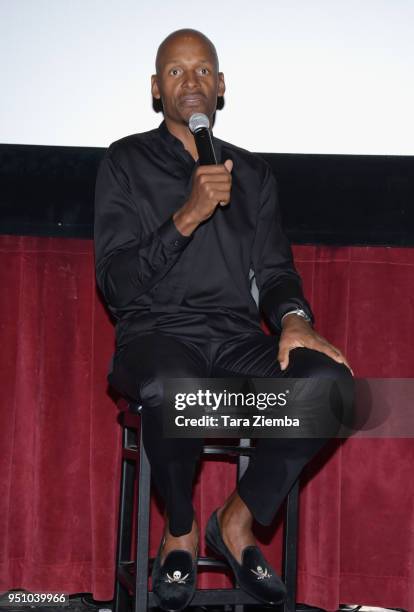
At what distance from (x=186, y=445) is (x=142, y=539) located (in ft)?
0.82

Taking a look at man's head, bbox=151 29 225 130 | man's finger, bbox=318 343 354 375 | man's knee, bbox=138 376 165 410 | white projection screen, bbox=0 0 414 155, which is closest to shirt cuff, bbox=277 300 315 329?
man's finger, bbox=318 343 354 375

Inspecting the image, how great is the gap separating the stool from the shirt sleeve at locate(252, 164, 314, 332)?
34 cm

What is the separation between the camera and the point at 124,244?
6.17ft

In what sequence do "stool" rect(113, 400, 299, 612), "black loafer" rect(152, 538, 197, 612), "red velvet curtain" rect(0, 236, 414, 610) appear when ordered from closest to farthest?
"black loafer" rect(152, 538, 197, 612) < "stool" rect(113, 400, 299, 612) < "red velvet curtain" rect(0, 236, 414, 610)

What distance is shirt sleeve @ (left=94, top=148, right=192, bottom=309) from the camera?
1795mm

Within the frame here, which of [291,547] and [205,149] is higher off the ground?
[205,149]

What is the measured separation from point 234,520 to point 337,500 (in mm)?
702

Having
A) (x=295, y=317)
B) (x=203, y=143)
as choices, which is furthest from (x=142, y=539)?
(x=203, y=143)

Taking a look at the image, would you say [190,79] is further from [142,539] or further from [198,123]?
[142,539]

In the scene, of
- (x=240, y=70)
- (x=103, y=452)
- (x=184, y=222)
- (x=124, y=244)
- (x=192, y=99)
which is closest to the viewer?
(x=184, y=222)

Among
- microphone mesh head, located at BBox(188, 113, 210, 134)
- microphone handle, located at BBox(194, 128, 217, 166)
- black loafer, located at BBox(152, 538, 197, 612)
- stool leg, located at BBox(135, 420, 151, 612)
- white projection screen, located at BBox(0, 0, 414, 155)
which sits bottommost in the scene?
black loafer, located at BBox(152, 538, 197, 612)

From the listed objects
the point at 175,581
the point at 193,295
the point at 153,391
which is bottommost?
the point at 175,581

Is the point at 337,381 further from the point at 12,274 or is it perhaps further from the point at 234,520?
the point at 12,274

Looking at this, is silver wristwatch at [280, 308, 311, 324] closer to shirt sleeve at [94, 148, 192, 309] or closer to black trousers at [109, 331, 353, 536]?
black trousers at [109, 331, 353, 536]
